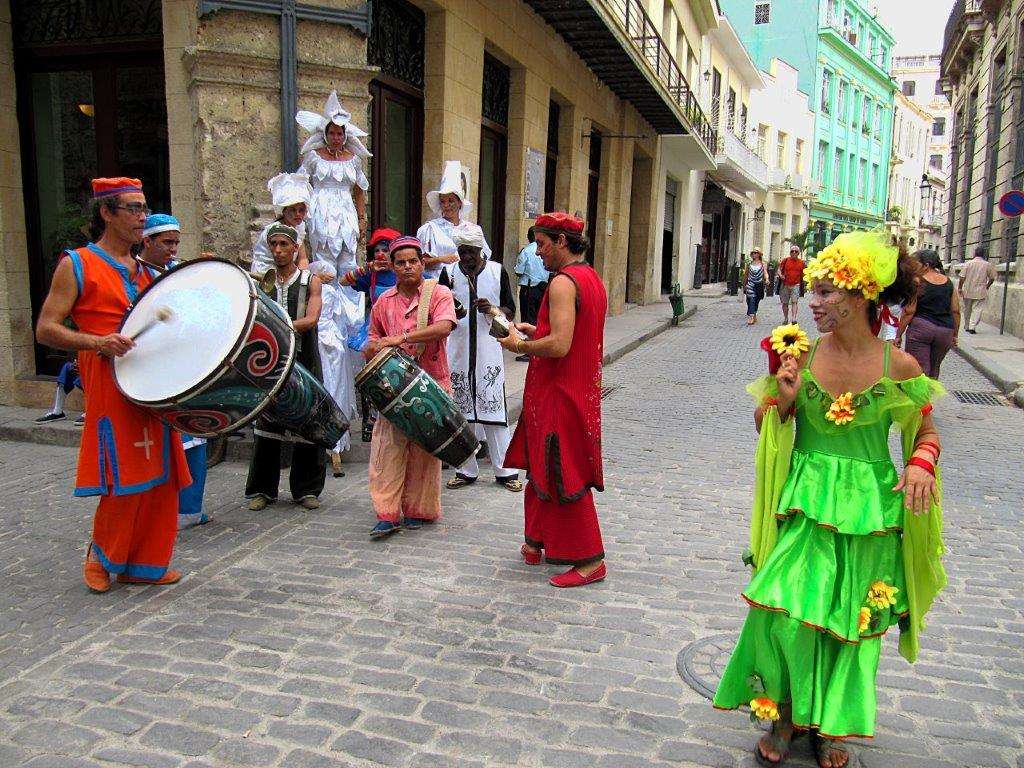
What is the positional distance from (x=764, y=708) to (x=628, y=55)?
1416 cm

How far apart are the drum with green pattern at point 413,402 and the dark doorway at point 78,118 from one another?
4408 millimetres

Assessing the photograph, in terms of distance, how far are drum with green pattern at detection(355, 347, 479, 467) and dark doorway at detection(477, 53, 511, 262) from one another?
776cm

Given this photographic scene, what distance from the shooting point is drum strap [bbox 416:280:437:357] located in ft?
16.9

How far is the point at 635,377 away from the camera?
1181 cm

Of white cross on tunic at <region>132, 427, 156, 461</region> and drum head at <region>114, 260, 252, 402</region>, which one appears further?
white cross on tunic at <region>132, 427, 156, 461</region>

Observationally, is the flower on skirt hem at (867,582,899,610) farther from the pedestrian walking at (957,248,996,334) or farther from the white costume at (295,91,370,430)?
the pedestrian walking at (957,248,996,334)

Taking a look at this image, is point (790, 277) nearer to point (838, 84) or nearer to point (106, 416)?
point (106, 416)

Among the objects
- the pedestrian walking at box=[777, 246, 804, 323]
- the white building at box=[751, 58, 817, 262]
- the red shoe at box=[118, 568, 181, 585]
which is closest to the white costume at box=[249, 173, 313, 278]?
the red shoe at box=[118, 568, 181, 585]

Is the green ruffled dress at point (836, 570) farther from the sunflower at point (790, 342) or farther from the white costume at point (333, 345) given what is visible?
the white costume at point (333, 345)

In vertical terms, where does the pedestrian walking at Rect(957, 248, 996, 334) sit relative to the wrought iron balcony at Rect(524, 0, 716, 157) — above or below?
below

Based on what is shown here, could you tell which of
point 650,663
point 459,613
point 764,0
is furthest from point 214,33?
point 764,0

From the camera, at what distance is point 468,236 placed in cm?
631

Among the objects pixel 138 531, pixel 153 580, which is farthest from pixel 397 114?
pixel 153 580

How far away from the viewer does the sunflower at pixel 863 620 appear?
2.69m
